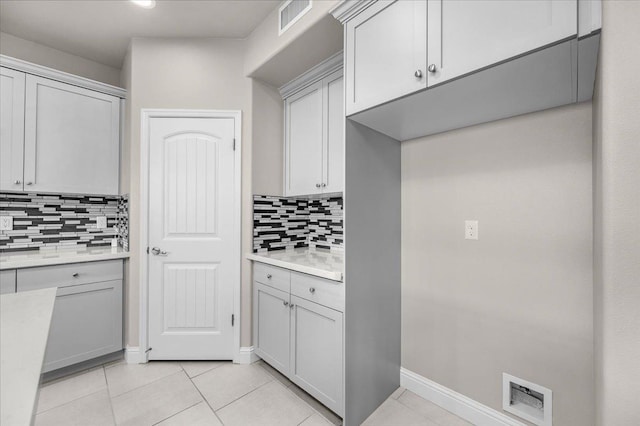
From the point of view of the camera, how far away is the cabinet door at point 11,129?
83.7 inches

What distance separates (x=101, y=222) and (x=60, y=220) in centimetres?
30

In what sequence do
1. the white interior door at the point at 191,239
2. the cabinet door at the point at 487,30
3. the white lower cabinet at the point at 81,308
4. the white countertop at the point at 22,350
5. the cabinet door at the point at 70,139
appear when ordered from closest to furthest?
1. the white countertop at the point at 22,350
2. the cabinet door at the point at 487,30
3. the white lower cabinet at the point at 81,308
4. the cabinet door at the point at 70,139
5. the white interior door at the point at 191,239

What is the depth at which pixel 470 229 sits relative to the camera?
1.69 metres

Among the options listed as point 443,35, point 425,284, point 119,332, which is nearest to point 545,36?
point 443,35

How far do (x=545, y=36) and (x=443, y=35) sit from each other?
0.38 metres

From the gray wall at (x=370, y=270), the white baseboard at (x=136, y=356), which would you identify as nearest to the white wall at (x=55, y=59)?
the white baseboard at (x=136, y=356)

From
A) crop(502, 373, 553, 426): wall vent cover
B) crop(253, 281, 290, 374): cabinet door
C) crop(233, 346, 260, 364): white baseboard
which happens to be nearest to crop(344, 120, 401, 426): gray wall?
crop(253, 281, 290, 374): cabinet door

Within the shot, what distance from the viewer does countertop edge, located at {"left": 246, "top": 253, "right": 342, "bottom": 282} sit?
1631mm

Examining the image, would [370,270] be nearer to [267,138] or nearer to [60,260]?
[267,138]

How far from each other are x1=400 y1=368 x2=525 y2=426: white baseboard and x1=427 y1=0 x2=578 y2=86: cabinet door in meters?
1.75

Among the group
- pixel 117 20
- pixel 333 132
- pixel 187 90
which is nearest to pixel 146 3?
pixel 117 20

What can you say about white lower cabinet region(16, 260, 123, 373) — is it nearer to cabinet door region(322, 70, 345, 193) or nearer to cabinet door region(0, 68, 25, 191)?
cabinet door region(0, 68, 25, 191)

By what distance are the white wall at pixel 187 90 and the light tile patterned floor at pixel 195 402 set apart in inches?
12.9

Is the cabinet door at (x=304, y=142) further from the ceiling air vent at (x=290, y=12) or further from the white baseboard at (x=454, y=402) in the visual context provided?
the white baseboard at (x=454, y=402)
